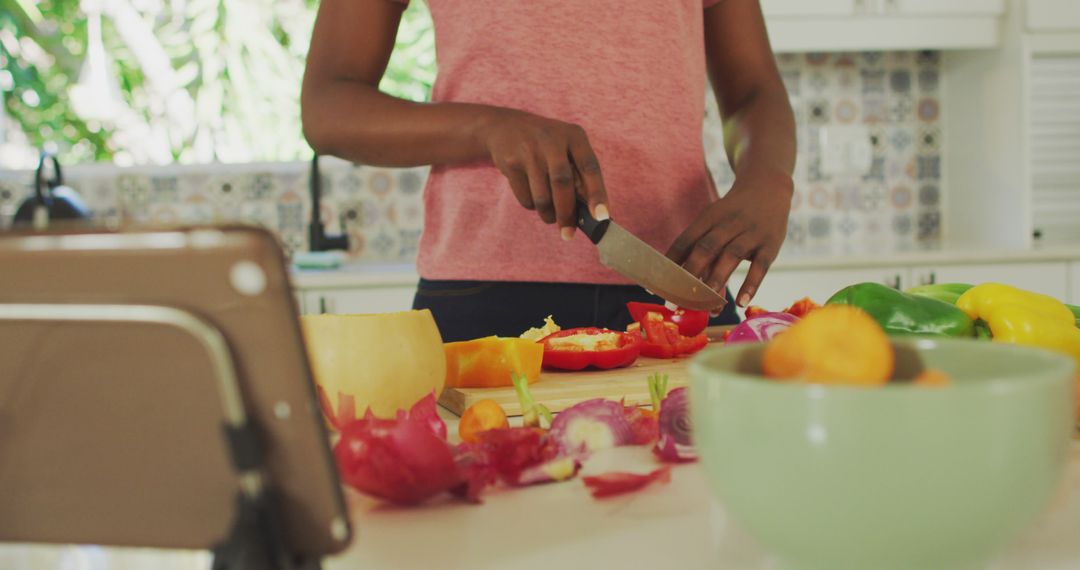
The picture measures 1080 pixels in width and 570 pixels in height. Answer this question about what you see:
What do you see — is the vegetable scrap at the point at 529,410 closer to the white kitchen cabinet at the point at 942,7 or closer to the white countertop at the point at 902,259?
the white countertop at the point at 902,259

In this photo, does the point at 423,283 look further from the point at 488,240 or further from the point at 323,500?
the point at 323,500

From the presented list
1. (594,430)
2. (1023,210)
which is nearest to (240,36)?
(1023,210)

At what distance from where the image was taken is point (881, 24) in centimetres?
274

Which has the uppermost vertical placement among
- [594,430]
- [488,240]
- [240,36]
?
[240,36]

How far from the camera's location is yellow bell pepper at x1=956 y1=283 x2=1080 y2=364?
29.8 inches

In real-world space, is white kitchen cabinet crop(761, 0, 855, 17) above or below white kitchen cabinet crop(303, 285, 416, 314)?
above

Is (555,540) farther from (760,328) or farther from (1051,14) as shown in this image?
(1051,14)

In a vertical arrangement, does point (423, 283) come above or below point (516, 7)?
below

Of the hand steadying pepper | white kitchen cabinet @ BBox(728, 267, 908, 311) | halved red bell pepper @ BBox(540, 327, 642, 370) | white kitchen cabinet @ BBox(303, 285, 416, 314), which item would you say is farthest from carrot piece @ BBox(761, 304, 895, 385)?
white kitchen cabinet @ BBox(728, 267, 908, 311)

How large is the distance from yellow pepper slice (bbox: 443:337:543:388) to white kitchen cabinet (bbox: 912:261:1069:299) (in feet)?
6.11

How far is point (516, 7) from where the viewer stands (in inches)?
48.8

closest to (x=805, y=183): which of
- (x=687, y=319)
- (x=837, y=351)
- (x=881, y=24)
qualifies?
(x=881, y=24)

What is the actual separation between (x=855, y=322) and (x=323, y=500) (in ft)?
0.72

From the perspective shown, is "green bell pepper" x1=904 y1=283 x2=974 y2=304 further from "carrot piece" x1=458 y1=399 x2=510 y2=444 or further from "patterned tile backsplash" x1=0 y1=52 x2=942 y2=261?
"patterned tile backsplash" x1=0 y1=52 x2=942 y2=261
